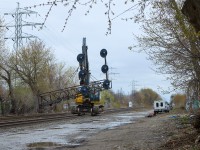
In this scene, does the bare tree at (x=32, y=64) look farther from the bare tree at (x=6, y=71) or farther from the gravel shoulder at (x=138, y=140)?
the gravel shoulder at (x=138, y=140)

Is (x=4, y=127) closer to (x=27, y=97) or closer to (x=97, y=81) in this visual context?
(x=97, y=81)

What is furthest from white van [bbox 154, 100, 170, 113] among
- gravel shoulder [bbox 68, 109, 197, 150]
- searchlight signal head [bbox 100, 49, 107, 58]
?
gravel shoulder [bbox 68, 109, 197, 150]

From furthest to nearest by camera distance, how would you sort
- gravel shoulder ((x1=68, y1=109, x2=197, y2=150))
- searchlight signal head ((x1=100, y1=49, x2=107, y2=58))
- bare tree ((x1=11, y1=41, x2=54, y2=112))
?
bare tree ((x1=11, y1=41, x2=54, y2=112)) → searchlight signal head ((x1=100, y1=49, x2=107, y2=58)) → gravel shoulder ((x1=68, y1=109, x2=197, y2=150))

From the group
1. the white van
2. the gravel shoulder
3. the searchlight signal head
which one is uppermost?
the searchlight signal head

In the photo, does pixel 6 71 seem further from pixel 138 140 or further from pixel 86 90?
pixel 138 140

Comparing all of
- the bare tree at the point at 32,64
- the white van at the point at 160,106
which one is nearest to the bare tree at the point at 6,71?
the bare tree at the point at 32,64

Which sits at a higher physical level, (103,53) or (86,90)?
(103,53)

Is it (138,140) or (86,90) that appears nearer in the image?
(138,140)

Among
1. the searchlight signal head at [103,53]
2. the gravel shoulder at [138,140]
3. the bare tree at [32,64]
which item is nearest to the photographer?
the gravel shoulder at [138,140]

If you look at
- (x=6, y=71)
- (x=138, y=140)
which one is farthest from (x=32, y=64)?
(x=138, y=140)

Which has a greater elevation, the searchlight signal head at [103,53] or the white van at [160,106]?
the searchlight signal head at [103,53]

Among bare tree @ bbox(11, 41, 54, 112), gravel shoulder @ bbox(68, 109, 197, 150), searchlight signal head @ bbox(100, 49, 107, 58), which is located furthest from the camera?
bare tree @ bbox(11, 41, 54, 112)

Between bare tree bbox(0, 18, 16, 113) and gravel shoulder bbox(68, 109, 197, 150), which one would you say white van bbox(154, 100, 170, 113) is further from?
gravel shoulder bbox(68, 109, 197, 150)

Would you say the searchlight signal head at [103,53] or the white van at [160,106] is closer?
the searchlight signal head at [103,53]
